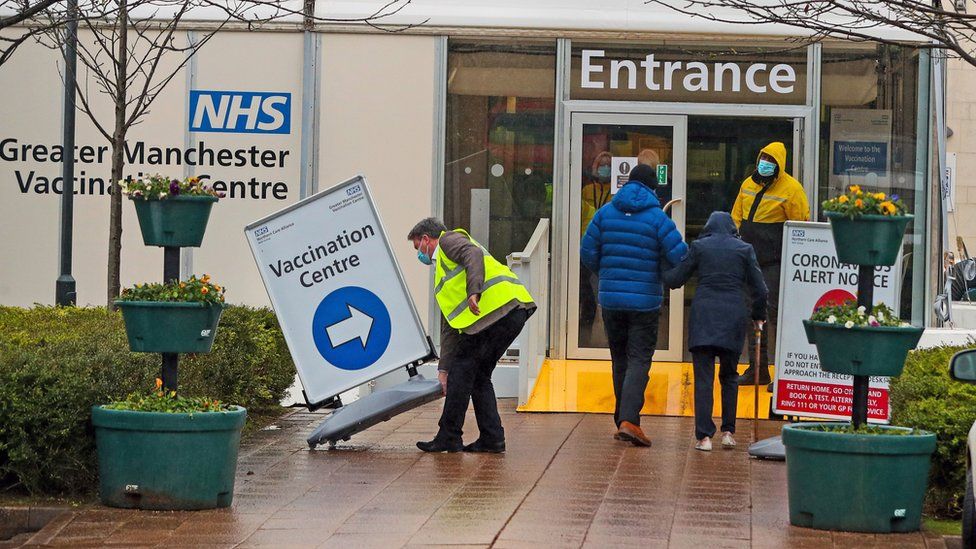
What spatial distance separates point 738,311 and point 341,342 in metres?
2.72

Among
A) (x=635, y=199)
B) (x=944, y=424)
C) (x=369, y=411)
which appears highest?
(x=635, y=199)

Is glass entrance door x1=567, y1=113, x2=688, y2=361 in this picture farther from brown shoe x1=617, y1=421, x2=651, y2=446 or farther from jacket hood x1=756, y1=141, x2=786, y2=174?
brown shoe x1=617, y1=421, x2=651, y2=446

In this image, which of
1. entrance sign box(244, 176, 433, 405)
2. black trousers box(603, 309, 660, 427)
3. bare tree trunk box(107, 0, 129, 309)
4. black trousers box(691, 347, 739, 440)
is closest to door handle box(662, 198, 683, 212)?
black trousers box(603, 309, 660, 427)

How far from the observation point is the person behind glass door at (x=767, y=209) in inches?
494

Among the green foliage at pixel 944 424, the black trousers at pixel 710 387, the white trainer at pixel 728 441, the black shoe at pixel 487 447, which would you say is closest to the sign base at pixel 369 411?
the black shoe at pixel 487 447

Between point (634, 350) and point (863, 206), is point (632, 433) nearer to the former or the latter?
point (634, 350)

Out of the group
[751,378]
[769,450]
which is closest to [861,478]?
[769,450]

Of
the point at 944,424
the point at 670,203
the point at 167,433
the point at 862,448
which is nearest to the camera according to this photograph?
the point at 862,448

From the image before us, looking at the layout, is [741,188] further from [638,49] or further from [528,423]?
[528,423]

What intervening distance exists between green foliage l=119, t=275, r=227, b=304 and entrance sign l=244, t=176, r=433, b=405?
2.30 metres

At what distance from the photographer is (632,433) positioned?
10148 millimetres

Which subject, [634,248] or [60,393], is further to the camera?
[634,248]

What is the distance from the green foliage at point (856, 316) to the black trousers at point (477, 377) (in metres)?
2.75

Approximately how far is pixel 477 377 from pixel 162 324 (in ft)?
8.91
